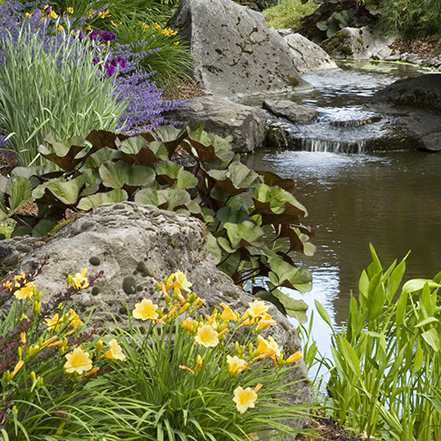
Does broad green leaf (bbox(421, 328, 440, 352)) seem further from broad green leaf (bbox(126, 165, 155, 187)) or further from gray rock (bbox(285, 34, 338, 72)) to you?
gray rock (bbox(285, 34, 338, 72))

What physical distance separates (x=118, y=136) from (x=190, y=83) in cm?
692

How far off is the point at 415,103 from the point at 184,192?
26.0 feet

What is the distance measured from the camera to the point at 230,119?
7148 millimetres

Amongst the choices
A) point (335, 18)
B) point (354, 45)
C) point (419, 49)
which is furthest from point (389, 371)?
point (335, 18)

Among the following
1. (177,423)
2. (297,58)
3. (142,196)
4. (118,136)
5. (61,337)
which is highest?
(297,58)

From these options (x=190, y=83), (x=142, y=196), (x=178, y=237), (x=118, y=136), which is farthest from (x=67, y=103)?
(x=190, y=83)

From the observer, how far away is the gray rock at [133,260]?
1681mm

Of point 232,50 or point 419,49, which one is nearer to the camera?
point 232,50

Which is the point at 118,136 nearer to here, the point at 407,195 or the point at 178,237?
the point at 178,237

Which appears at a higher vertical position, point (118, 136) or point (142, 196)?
point (118, 136)

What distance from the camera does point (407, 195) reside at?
535 cm

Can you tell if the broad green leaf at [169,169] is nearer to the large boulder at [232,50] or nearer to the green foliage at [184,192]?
the green foliage at [184,192]

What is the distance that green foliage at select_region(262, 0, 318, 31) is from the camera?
71.8 feet

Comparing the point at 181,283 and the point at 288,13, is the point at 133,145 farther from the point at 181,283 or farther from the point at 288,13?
the point at 288,13
